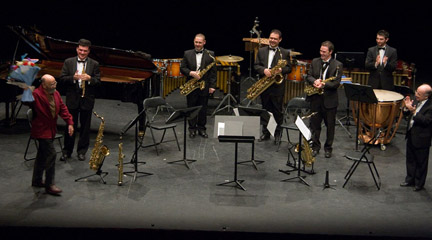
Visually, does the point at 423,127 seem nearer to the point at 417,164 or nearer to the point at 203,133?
the point at 417,164

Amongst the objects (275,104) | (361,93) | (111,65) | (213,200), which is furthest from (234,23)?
(213,200)

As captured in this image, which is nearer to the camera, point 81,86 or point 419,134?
point 419,134

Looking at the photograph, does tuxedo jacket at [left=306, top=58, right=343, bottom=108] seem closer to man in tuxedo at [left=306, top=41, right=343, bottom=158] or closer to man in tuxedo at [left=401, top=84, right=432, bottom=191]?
man in tuxedo at [left=306, top=41, right=343, bottom=158]

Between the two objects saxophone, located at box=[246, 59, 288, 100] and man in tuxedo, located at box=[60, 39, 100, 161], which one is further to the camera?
saxophone, located at box=[246, 59, 288, 100]

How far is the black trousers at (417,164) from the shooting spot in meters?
7.73

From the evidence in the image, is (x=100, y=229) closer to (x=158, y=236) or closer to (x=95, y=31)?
(x=158, y=236)

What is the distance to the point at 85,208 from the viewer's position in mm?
6992

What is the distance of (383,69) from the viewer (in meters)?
10.2

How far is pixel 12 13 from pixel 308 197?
756 cm

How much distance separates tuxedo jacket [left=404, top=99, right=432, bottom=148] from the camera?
756 centimetres

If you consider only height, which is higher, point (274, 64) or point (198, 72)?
point (274, 64)

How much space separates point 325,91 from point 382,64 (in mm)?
1739

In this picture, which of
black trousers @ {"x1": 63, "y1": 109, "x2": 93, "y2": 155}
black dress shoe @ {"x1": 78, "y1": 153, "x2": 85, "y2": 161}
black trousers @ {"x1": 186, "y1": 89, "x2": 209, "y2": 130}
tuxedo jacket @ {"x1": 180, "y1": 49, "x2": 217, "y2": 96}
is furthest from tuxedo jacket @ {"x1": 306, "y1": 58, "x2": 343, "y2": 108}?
black dress shoe @ {"x1": 78, "y1": 153, "x2": 85, "y2": 161}

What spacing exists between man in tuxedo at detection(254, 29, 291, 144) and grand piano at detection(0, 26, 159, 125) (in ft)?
5.74
